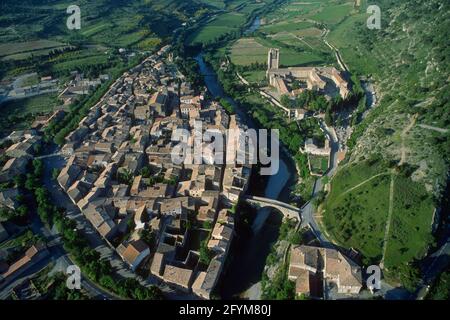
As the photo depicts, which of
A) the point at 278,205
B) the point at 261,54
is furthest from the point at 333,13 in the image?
the point at 278,205

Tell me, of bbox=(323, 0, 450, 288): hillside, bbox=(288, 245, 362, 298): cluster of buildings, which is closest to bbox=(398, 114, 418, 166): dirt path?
bbox=(323, 0, 450, 288): hillside

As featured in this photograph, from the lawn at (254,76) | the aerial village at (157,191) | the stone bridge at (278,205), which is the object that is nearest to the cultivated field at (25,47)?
the aerial village at (157,191)

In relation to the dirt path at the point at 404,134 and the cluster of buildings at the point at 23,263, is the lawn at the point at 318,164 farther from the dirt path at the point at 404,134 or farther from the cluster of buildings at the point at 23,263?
the cluster of buildings at the point at 23,263

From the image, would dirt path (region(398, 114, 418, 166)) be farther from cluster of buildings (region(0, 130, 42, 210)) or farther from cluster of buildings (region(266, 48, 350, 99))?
cluster of buildings (region(0, 130, 42, 210))

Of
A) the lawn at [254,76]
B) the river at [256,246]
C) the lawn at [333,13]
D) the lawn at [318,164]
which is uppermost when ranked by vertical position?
the lawn at [333,13]

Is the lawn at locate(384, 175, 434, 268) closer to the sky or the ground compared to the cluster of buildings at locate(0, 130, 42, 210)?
closer to the sky

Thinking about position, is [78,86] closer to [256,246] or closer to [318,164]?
[318,164]
